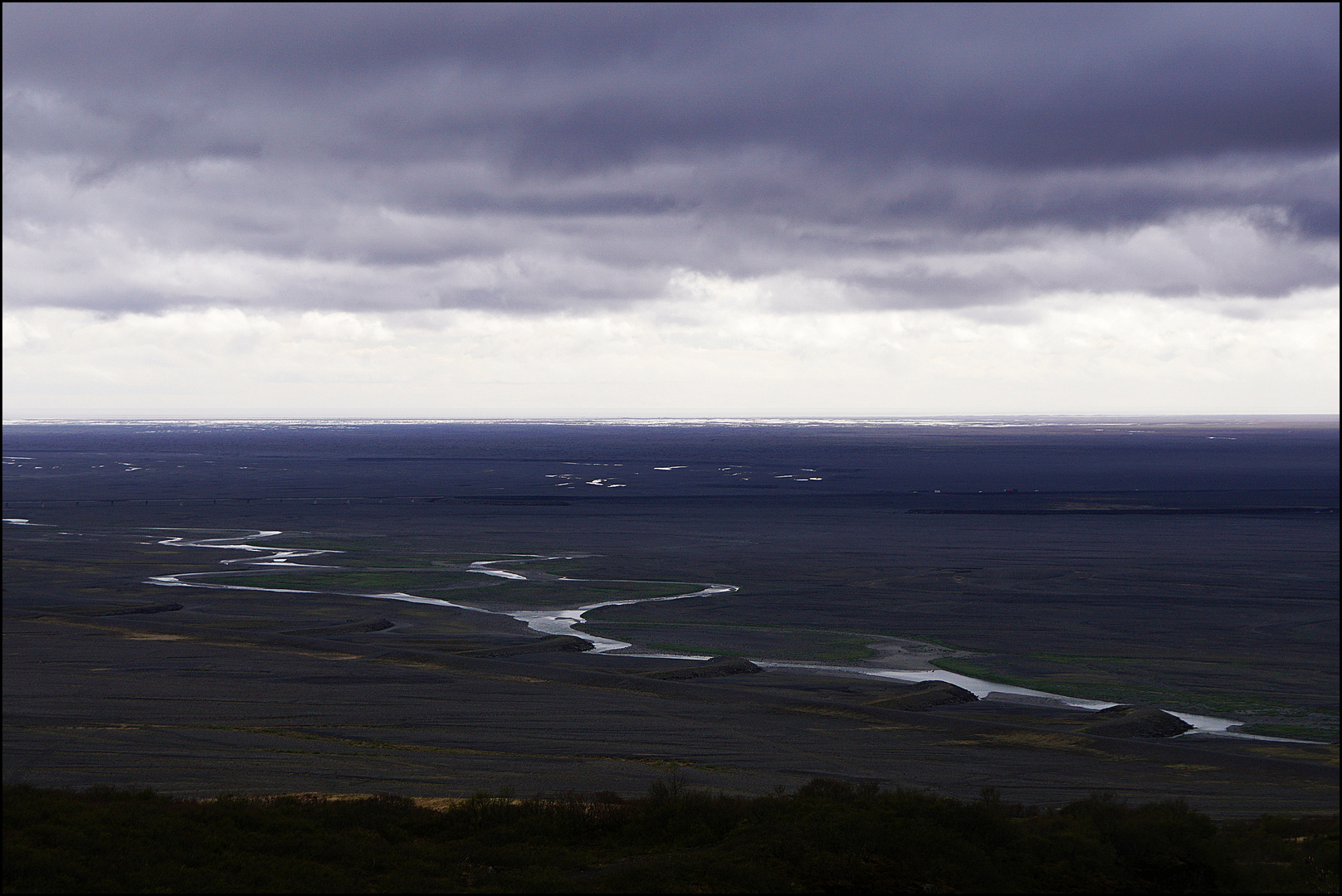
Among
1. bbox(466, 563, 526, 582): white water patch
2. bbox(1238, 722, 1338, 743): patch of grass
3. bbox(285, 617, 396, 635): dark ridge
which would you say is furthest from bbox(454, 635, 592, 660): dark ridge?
bbox(1238, 722, 1338, 743): patch of grass

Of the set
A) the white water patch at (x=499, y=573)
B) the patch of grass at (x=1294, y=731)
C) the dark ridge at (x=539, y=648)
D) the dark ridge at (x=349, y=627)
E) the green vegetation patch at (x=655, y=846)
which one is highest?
the green vegetation patch at (x=655, y=846)

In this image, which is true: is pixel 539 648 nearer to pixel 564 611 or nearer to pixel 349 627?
pixel 564 611

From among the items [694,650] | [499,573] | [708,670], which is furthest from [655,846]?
[499,573]

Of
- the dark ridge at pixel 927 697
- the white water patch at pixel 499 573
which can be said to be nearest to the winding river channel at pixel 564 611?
the white water patch at pixel 499 573

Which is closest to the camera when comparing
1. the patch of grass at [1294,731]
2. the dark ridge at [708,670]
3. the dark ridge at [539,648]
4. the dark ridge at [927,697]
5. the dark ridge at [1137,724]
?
the patch of grass at [1294,731]

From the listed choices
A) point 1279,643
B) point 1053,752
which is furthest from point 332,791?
point 1279,643

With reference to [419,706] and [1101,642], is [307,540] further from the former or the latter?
[1101,642]

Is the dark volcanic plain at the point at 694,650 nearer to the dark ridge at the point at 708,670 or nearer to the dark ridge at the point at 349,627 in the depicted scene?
the dark ridge at the point at 349,627
